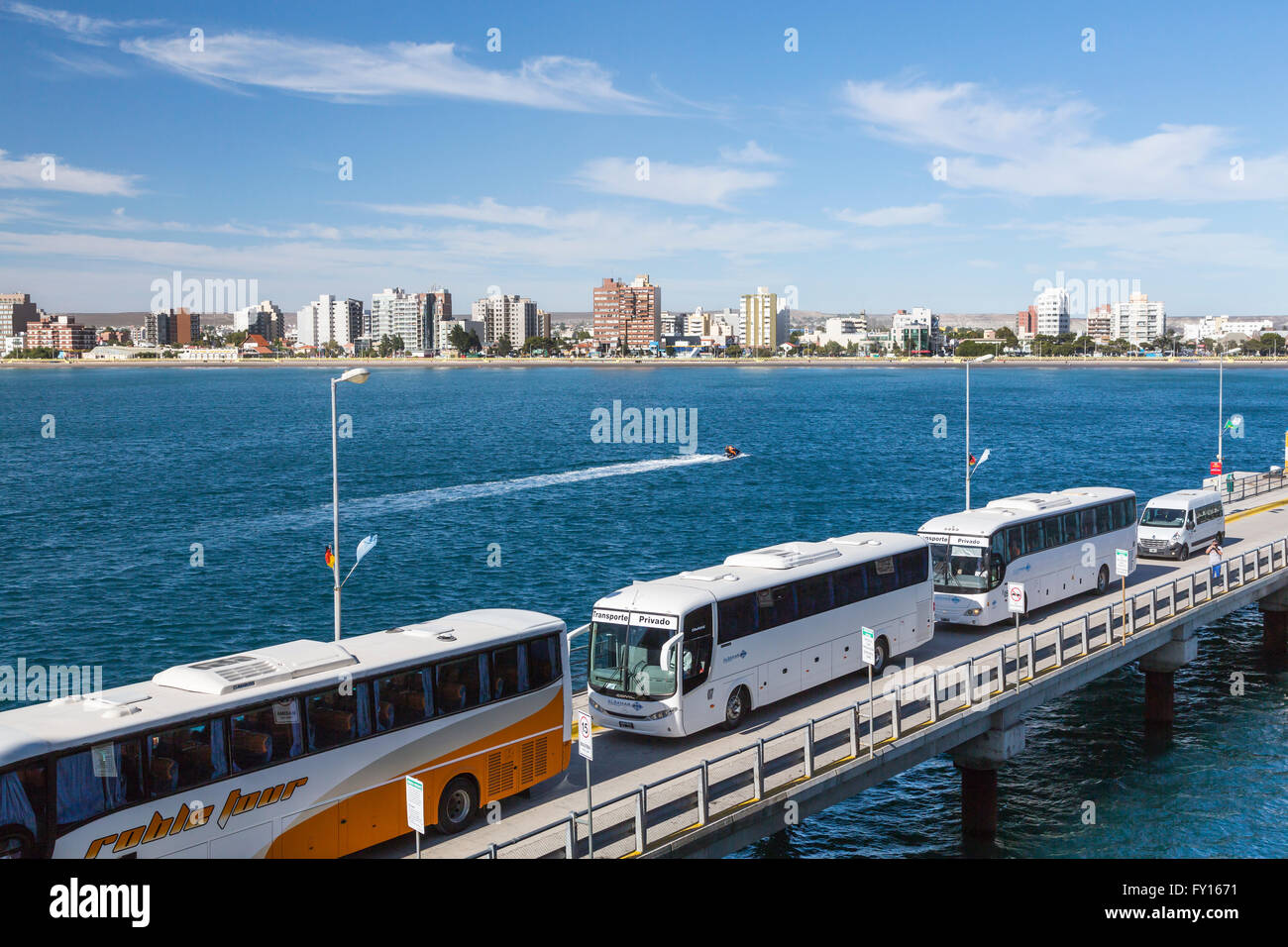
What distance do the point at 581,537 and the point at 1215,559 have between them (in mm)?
38075

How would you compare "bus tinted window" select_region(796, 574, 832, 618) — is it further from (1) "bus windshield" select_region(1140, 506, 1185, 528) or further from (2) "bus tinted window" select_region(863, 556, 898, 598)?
(1) "bus windshield" select_region(1140, 506, 1185, 528)

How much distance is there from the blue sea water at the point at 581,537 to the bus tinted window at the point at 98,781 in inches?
679

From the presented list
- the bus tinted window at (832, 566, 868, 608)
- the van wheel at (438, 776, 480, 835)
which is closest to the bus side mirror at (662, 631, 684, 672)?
the van wheel at (438, 776, 480, 835)

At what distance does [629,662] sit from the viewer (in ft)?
72.0

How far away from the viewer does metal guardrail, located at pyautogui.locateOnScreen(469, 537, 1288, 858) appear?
1702cm

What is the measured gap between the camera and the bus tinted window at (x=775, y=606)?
23234mm

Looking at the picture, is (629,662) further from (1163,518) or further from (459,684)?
(1163,518)

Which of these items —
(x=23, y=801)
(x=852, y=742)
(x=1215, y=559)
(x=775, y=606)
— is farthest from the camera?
(x=1215, y=559)

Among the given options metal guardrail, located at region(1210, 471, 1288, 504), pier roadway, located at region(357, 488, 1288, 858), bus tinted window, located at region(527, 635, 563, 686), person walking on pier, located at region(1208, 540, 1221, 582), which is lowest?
pier roadway, located at region(357, 488, 1288, 858)

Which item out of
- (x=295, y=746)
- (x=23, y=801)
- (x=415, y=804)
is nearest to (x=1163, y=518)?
(x=415, y=804)

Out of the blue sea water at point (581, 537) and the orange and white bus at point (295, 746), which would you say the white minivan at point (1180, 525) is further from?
the orange and white bus at point (295, 746)

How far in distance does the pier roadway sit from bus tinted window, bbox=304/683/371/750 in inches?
77.5
